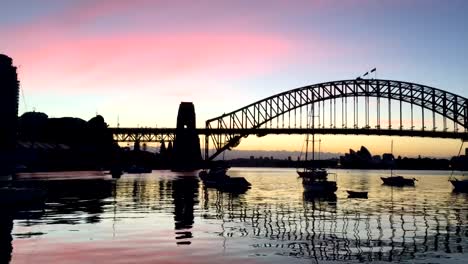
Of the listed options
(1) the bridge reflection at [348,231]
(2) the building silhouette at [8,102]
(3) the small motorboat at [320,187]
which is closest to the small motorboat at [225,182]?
(3) the small motorboat at [320,187]

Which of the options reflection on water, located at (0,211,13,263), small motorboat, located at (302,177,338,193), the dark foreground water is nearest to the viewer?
reflection on water, located at (0,211,13,263)

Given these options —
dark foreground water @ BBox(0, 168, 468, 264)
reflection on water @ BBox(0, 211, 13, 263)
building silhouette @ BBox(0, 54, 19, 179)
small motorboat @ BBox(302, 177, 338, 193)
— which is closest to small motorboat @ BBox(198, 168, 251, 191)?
small motorboat @ BBox(302, 177, 338, 193)

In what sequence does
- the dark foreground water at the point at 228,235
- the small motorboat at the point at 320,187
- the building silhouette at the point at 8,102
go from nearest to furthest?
the dark foreground water at the point at 228,235, the small motorboat at the point at 320,187, the building silhouette at the point at 8,102

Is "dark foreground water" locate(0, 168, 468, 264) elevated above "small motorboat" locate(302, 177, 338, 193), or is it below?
below

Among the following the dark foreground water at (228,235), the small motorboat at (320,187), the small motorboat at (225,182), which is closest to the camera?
the dark foreground water at (228,235)

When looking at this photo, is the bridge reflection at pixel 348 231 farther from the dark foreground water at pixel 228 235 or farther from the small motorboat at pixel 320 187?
the small motorboat at pixel 320 187

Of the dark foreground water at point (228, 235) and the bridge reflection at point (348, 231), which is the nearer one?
the dark foreground water at point (228, 235)

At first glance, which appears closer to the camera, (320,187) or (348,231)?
(348,231)

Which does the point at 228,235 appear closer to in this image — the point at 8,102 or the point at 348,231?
the point at 348,231

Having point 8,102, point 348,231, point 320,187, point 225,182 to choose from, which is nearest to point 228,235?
point 348,231

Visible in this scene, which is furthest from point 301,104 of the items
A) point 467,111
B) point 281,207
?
point 281,207

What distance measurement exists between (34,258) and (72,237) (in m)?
6.67

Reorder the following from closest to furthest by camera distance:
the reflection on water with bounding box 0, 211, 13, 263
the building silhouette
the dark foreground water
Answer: the reflection on water with bounding box 0, 211, 13, 263 < the dark foreground water < the building silhouette

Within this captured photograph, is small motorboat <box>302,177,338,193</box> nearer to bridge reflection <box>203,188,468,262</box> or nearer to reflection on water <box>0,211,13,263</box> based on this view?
bridge reflection <box>203,188,468,262</box>
